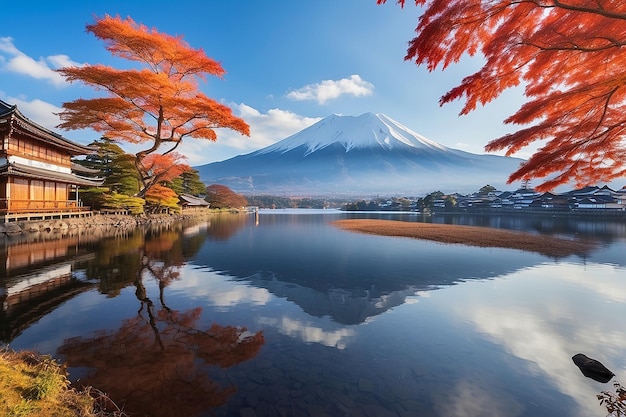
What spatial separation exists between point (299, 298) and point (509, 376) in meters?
4.05

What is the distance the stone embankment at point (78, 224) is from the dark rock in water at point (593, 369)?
2103 cm

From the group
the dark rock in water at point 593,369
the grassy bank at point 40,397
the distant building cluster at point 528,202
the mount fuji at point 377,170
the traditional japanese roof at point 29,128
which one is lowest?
the dark rock in water at point 593,369

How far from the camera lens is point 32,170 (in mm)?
16484

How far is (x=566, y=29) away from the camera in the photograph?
369 centimetres

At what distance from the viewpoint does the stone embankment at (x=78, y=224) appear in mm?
14177

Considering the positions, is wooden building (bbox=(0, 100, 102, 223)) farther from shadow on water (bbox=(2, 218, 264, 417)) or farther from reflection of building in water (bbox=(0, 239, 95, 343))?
shadow on water (bbox=(2, 218, 264, 417))

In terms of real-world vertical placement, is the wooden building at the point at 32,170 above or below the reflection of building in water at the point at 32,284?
above

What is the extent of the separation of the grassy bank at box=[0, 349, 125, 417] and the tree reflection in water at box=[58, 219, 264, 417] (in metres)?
0.32

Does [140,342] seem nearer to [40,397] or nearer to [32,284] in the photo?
[40,397]

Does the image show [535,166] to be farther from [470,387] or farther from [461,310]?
[470,387]

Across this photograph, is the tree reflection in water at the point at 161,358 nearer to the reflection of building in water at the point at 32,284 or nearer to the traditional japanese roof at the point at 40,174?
the reflection of building in water at the point at 32,284

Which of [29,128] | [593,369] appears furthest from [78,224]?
[593,369]

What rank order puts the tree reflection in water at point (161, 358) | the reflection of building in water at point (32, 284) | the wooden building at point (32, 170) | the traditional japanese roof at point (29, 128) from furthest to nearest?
the wooden building at point (32, 170) < the traditional japanese roof at point (29, 128) < the reflection of building in water at point (32, 284) < the tree reflection in water at point (161, 358)

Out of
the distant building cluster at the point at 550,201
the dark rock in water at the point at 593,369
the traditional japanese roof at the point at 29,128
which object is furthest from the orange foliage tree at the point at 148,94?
the distant building cluster at the point at 550,201
